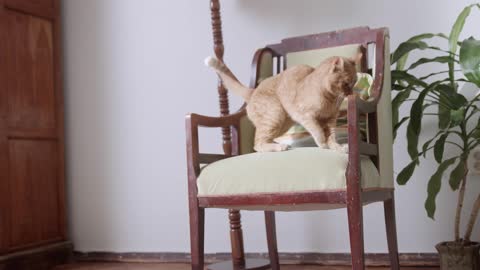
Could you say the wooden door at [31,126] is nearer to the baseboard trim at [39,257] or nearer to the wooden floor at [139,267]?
the baseboard trim at [39,257]

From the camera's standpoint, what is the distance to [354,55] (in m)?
2.09

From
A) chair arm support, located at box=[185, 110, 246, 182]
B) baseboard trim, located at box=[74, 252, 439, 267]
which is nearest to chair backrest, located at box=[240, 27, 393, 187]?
chair arm support, located at box=[185, 110, 246, 182]

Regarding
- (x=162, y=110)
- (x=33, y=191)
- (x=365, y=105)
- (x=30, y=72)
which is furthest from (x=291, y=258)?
(x=30, y=72)

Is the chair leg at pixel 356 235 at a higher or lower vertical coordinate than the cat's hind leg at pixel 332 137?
lower

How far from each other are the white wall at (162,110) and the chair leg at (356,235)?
1058 mm

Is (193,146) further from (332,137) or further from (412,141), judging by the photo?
(412,141)

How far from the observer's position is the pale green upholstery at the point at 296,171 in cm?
164

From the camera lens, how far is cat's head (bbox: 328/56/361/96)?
1766 millimetres

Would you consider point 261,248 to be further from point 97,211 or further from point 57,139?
point 57,139

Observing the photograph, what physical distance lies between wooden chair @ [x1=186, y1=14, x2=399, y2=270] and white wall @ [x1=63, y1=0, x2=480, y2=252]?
0.57 meters

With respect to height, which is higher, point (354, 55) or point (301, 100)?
point (354, 55)

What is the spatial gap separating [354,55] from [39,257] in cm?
187

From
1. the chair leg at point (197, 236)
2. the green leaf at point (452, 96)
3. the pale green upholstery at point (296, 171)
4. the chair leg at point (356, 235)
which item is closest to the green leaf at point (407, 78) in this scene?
the green leaf at point (452, 96)

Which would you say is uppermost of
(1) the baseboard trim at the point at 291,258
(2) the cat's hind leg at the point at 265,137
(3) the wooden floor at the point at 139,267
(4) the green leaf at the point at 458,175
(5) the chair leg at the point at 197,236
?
(2) the cat's hind leg at the point at 265,137
